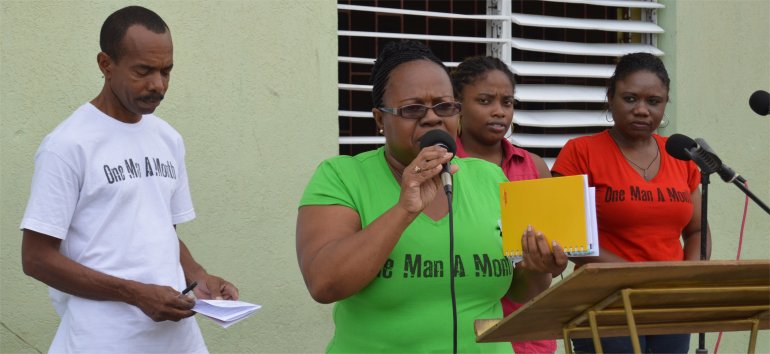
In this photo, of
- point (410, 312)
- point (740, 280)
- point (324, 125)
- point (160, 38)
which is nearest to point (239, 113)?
point (324, 125)

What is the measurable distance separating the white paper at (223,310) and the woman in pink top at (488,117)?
1.38m

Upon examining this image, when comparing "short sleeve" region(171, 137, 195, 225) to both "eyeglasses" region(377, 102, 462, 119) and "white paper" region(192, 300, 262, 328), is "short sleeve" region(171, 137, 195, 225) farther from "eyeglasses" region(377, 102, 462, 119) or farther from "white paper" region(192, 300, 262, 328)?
"eyeglasses" region(377, 102, 462, 119)

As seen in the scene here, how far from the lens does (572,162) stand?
4.93 metres

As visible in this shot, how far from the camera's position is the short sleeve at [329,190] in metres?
3.29

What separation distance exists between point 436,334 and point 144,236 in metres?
1.22

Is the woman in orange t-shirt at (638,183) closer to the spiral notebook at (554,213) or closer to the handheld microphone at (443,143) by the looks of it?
the spiral notebook at (554,213)

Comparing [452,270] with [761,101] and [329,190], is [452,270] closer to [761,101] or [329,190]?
[329,190]

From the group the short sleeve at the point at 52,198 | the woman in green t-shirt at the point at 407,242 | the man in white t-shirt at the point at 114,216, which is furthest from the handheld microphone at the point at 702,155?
the short sleeve at the point at 52,198

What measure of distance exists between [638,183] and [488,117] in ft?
2.43

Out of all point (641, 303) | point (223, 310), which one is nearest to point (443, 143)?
point (641, 303)

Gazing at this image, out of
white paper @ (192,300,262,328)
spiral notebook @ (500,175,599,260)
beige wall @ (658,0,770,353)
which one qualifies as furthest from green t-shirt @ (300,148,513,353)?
beige wall @ (658,0,770,353)

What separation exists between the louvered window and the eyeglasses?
261 cm

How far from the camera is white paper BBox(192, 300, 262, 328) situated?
374cm

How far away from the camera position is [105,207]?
374 centimetres
